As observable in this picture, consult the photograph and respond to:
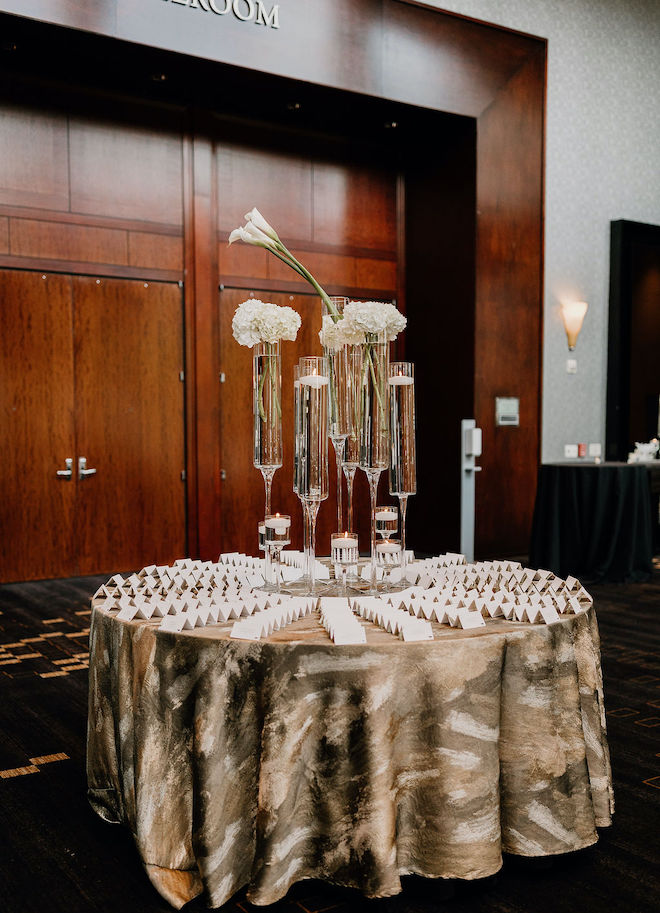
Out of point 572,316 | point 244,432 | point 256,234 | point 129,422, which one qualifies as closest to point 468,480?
point 244,432

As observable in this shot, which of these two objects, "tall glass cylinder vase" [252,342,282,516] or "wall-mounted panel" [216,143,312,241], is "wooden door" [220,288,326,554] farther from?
"tall glass cylinder vase" [252,342,282,516]

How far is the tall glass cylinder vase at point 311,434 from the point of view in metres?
2.14

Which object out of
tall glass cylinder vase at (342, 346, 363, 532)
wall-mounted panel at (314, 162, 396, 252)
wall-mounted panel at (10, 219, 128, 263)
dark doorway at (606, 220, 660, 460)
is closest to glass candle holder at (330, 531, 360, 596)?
tall glass cylinder vase at (342, 346, 363, 532)

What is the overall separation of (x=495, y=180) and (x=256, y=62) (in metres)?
2.18

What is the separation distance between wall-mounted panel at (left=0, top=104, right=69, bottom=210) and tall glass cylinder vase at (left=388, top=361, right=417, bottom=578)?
4370mm

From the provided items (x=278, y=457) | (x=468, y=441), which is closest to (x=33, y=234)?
(x=468, y=441)

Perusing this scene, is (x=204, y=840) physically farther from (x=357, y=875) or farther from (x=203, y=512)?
(x=203, y=512)

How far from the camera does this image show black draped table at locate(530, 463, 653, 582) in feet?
18.9

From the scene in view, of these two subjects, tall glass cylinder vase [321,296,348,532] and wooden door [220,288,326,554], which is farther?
wooden door [220,288,326,554]

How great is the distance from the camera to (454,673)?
173 cm

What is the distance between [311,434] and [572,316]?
5.63 meters

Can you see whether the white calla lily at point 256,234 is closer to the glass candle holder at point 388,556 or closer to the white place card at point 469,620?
the glass candle holder at point 388,556

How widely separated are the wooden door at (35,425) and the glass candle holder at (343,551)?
4.12 metres

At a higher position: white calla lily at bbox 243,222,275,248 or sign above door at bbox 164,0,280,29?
sign above door at bbox 164,0,280,29
